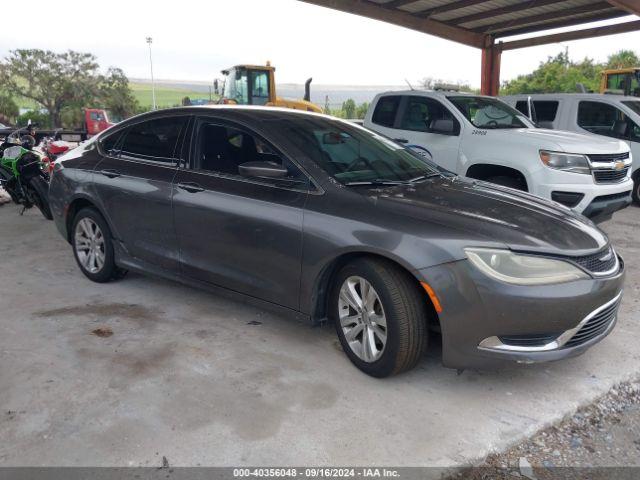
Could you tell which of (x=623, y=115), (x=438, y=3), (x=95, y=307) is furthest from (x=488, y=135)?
(x=438, y=3)

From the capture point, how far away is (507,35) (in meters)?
16.1

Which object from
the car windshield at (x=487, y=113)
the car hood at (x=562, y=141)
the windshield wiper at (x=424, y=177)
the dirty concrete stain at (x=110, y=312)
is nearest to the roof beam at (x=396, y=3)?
the car windshield at (x=487, y=113)

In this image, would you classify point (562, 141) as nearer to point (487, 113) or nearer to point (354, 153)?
point (487, 113)

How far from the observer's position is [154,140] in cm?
441

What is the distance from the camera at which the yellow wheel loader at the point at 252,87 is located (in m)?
14.8

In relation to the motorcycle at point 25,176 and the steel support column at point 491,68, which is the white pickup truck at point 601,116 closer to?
the steel support column at point 491,68

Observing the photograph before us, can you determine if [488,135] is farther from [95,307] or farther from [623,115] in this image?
[95,307]

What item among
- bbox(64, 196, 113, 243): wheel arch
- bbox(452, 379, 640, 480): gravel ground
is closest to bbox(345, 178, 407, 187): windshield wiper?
bbox(452, 379, 640, 480): gravel ground

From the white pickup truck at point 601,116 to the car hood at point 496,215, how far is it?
5900 mm

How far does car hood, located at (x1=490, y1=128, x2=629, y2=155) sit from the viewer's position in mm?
6188

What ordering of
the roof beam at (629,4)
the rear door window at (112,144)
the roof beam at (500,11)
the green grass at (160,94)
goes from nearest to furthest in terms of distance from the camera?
the rear door window at (112,144) < the roof beam at (629,4) < the roof beam at (500,11) < the green grass at (160,94)

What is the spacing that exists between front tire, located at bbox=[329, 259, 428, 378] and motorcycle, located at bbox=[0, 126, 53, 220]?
5616mm

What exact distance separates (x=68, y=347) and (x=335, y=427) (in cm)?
194

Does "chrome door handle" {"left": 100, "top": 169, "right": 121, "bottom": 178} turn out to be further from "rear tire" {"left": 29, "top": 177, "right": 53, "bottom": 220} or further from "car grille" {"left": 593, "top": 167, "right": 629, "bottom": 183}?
"car grille" {"left": 593, "top": 167, "right": 629, "bottom": 183}
